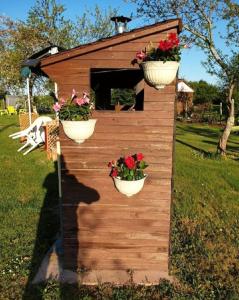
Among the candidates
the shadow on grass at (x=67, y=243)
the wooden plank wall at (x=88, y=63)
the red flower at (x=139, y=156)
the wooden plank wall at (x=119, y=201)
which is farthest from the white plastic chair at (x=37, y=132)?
the red flower at (x=139, y=156)

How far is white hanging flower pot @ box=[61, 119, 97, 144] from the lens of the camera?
429 cm

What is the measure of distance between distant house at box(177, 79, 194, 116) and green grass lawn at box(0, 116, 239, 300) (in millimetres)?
24606

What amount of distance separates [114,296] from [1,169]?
329 inches

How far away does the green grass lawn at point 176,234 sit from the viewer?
4891mm

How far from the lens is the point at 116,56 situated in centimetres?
464

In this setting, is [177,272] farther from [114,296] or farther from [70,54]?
[70,54]

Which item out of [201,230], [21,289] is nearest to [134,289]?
[21,289]

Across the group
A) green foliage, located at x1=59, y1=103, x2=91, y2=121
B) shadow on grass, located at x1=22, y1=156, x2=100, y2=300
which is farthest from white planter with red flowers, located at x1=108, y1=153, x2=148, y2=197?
green foliage, located at x1=59, y1=103, x2=91, y2=121

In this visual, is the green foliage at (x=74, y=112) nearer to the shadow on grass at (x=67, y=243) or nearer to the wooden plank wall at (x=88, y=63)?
the wooden plank wall at (x=88, y=63)

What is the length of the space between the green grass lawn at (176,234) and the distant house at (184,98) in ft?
80.7

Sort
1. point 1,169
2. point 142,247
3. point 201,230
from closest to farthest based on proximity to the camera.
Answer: point 142,247
point 201,230
point 1,169

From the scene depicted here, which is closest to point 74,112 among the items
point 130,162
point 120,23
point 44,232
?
point 130,162

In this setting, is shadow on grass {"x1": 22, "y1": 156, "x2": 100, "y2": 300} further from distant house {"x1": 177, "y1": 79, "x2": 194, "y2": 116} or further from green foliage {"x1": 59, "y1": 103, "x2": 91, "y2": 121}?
distant house {"x1": 177, "y1": 79, "x2": 194, "y2": 116}

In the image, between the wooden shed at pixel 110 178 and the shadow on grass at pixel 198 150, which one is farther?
the shadow on grass at pixel 198 150
